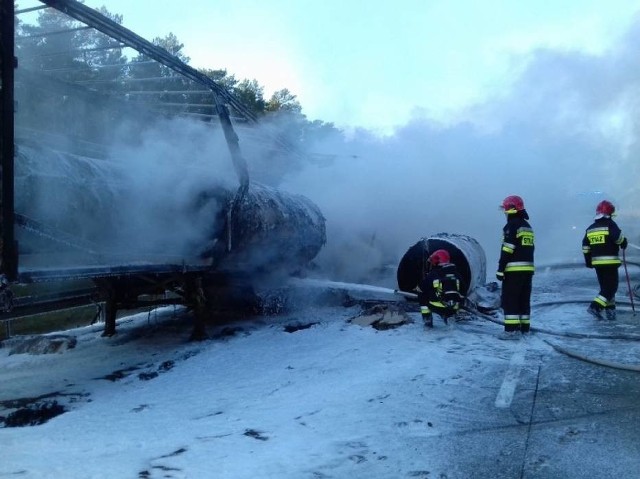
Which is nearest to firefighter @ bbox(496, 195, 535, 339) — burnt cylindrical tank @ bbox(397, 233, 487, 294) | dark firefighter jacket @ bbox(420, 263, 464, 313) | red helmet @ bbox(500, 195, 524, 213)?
red helmet @ bbox(500, 195, 524, 213)

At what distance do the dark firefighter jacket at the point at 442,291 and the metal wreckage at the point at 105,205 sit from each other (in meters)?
2.25

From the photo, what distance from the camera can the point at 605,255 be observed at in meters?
7.35

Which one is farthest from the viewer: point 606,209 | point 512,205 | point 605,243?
point 606,209

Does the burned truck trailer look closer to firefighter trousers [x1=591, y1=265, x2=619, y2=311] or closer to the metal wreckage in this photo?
the metal wreckage

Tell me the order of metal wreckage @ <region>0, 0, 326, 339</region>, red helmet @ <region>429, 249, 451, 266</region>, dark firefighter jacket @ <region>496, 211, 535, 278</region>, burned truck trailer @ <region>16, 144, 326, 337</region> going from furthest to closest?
red helmet @ <region>429, 249, 451, 266</region> → dark firefighter jacket @ <region>496, 211, 535, 278</region> → burned truck trailer @ <region>16, 144, 326, 337</region> → metal wreckage @ <region>0, 0, 326, 339</region>

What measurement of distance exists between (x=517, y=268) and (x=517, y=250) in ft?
0.73

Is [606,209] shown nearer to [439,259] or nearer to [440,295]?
[439,259]

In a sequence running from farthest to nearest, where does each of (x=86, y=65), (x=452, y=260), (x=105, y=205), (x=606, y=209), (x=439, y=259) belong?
(x=452, y=260) → (x=606, y=209) → (x=439, y=259) → (x=86, y=65) → (x=105, y=205)

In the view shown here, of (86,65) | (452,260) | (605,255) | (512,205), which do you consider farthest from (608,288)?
(86,65)

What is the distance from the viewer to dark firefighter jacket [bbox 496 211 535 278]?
6.52 meters

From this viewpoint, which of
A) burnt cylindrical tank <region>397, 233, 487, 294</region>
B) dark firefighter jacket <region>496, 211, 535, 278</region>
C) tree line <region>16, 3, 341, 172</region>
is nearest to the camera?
tree line <region>16, 3, 341, 172</region>

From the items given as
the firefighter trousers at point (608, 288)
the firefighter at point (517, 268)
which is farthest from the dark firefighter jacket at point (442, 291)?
the firefighter trousers at point (608, 288)

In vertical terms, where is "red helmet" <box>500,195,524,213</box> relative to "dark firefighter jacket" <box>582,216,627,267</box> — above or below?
above

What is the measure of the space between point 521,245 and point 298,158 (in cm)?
576
